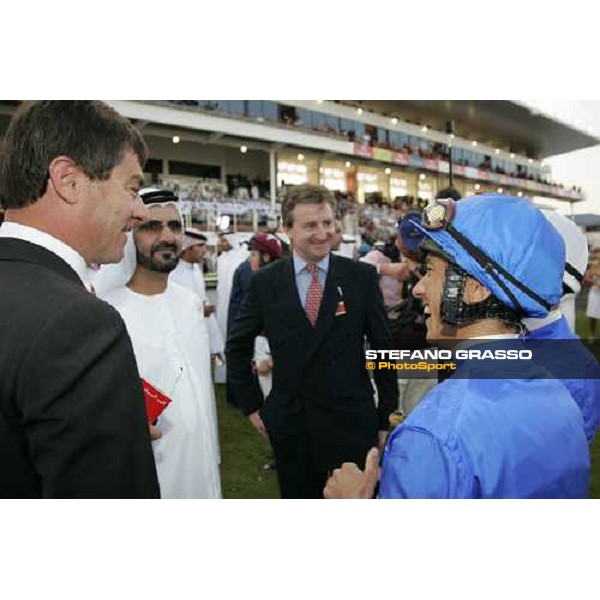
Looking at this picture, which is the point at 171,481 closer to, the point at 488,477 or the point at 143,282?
the point at 143,282

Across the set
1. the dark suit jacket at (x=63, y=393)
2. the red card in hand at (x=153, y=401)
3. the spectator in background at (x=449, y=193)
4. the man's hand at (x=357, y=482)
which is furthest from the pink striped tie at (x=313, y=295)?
the dark suit jacket at (x=63, y=393)

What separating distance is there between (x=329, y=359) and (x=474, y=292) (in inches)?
36.2

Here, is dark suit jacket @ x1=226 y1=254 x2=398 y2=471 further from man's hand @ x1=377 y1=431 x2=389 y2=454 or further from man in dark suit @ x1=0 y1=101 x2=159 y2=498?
man in dark suit @ x1=0 y1=101 x2=159 y2=498

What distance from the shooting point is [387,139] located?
2.33 m

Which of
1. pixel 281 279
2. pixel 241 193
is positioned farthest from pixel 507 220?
pixel 241 193

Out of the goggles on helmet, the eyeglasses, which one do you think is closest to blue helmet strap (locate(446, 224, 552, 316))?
the goggles on helmet

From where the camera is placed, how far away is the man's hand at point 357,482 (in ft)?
3.60

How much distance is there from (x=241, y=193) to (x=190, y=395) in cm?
255

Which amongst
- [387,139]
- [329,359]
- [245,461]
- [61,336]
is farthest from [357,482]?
[245,461]

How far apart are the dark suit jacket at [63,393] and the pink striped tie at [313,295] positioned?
1.04 metres

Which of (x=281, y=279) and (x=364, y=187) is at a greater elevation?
(x=364, y=187)

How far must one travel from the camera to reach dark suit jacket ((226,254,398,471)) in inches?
73.1
